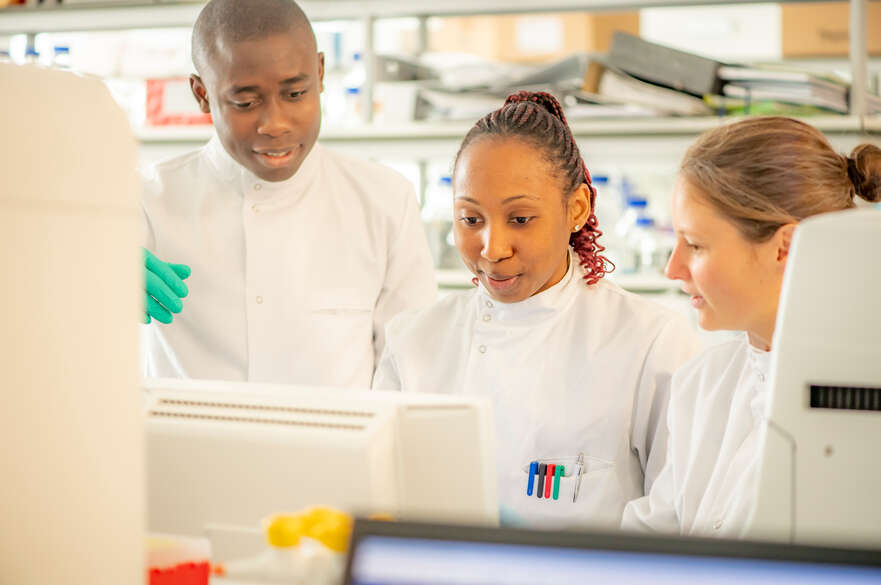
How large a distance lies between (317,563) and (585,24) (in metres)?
3.59

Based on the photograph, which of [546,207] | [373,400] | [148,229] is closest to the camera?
[373,400]

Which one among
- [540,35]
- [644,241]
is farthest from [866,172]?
[540,35]

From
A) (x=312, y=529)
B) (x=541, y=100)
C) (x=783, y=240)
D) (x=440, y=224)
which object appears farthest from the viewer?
(x=440, y=224)

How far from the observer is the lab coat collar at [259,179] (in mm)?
1820

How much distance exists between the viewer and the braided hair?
55.7 inches

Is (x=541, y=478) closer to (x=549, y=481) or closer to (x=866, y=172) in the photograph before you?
(x=549, y=481)

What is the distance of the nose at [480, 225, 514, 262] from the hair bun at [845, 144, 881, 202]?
467 millimetres

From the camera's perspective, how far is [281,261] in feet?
6.00

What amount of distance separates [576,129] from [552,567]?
200 centimetres

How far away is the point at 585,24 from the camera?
13.0 ft

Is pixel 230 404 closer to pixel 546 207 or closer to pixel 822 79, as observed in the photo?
pixel 546 207

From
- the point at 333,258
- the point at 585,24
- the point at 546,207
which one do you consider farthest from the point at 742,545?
the point at 585,24

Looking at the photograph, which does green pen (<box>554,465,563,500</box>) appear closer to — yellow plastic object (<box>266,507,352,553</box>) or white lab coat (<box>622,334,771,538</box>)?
white lab coat (<box>622,334,771,538</box>)

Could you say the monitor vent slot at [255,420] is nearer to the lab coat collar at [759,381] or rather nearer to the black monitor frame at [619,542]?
the black monitor frame at [619,542]
